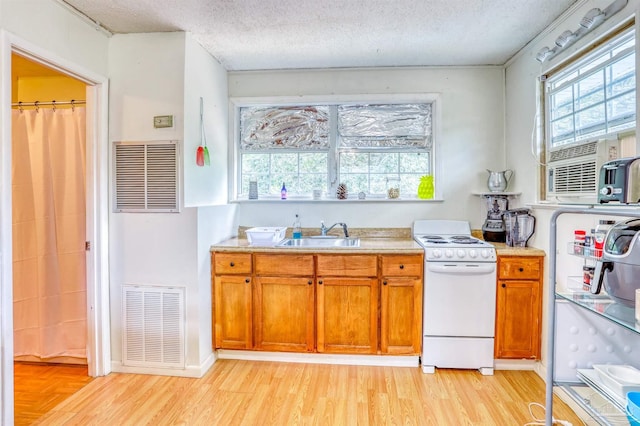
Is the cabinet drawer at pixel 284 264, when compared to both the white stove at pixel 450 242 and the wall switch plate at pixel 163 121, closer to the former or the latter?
the white stove at pixel 450 242

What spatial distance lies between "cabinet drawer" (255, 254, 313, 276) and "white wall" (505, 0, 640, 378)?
171 centimetres

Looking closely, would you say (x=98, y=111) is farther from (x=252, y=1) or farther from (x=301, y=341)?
(x=301, y=341)

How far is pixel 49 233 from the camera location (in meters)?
2.69

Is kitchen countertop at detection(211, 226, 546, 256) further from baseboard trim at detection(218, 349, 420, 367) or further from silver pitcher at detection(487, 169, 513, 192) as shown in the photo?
baseboard trim at detection(218, 349, 420, 367)

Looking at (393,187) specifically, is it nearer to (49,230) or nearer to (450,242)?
(450,242)

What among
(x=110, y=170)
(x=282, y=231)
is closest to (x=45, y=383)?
(x=110, y=170)

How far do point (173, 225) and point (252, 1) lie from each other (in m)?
1.61

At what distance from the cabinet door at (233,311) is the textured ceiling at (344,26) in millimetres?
1877

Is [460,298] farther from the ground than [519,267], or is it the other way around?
[519,267]

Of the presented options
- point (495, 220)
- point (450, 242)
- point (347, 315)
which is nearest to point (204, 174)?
Result: point (347, 315)

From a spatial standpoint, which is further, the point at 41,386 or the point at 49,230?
the point at 49,230

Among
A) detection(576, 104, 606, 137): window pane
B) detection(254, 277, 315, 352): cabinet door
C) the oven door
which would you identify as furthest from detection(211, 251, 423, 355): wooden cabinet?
detection(576, 104, 606, 137): window pane

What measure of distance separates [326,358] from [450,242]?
4.46ft

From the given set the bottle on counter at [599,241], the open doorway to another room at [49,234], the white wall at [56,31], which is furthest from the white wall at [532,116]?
the open doorway to another room at [49,234]
